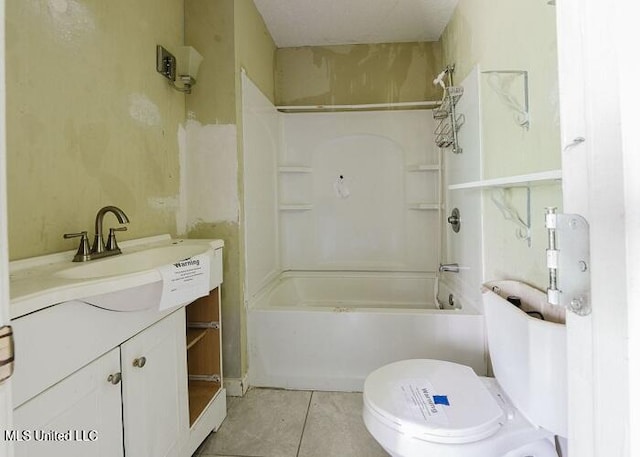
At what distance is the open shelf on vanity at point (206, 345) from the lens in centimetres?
173

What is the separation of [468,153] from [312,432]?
1.82m

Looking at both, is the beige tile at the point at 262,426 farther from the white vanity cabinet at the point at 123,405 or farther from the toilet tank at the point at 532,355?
the toilet tank at the point at 532,355

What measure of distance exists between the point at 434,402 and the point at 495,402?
216 millimetres

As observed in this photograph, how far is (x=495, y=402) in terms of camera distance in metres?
1.13

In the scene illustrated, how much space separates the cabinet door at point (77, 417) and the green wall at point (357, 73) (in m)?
2.56

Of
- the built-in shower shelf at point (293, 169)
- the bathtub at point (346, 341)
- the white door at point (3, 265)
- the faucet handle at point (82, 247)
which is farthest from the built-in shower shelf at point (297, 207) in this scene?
the white door at point (3, 265)

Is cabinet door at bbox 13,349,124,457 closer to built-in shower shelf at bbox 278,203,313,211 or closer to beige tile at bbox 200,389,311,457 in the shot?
beige tile at bbox 200,389,311,457

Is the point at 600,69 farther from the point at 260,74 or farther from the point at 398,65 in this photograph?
the point at 398,65

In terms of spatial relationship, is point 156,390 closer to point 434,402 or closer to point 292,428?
point 292,428

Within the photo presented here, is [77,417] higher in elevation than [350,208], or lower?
lower

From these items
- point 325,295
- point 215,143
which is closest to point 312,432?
point 325,295

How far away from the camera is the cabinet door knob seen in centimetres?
96

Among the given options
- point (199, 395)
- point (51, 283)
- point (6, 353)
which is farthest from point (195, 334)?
point (6, 353)

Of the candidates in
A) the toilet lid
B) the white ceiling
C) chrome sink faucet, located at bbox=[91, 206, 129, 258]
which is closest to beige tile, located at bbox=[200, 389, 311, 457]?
the toilet lid
